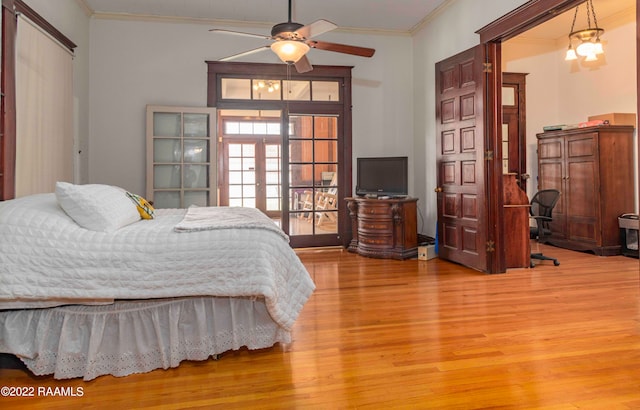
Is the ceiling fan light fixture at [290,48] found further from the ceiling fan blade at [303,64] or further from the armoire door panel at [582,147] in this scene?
the armoire door panel at [582,147]

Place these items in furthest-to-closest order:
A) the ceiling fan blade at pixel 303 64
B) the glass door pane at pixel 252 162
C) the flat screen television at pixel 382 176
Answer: the glass door pane at pixel 252 162 < the flat screen television at pixel 382 176 < the ceiling fan blade at pixel 303 64

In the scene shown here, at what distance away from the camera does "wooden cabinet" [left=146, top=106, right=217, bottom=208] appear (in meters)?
5.17

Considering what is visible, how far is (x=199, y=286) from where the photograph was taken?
83.8 inches

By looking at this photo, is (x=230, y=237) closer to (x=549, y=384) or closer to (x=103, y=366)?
(x=103, y=366)

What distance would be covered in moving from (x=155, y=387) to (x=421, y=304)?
203cm

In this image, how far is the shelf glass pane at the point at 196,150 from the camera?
5.23 m

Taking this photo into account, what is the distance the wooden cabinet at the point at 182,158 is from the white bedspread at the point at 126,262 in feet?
9.54

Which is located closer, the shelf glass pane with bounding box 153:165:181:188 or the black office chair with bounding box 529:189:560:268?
the black office chair with bounding box 529:189:560:268

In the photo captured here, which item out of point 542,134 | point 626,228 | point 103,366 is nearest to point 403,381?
point 103,366

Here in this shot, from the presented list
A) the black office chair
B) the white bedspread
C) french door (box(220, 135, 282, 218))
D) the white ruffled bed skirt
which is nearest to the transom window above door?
the black office chair

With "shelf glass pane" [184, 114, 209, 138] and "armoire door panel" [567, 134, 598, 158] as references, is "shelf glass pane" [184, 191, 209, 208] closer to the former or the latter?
"shelf glass pane" [184, 114, 209, 138]

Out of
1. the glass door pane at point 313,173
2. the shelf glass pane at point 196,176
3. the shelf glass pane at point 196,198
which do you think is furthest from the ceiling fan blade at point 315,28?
the shelf glass pane at point 196,198

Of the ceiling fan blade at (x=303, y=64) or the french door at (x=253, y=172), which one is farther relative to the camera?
the french door at (x=253, y=172)

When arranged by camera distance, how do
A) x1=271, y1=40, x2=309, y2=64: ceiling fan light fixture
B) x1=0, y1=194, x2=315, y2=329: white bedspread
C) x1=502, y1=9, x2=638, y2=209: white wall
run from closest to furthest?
x1=0, y1=194, x2=315, y2=329: white bedspread
x1=271, y1=40, x2=309, y2=64: ceiling fan light fixture
x1=502, y1=9, x2=638, y2=209: white wall
